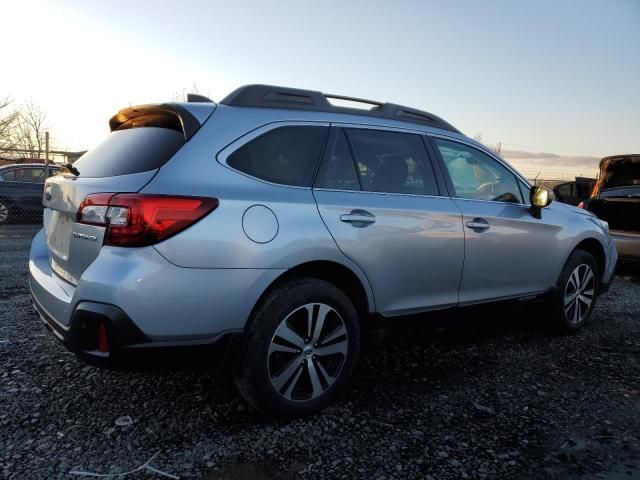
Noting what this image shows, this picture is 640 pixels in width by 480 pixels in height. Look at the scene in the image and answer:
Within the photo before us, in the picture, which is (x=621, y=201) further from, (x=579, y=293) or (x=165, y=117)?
(x=165, y=117)

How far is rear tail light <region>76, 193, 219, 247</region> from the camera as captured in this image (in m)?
2.17

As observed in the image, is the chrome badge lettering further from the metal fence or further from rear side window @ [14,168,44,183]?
rear side window @ [14,168,44,183]

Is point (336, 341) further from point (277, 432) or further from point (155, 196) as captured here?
point (155, 196)

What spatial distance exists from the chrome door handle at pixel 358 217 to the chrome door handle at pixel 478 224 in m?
0.85

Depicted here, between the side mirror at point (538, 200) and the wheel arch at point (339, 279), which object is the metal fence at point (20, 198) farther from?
the side mirror at point (538, 200)

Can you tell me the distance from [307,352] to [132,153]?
1.37 meters

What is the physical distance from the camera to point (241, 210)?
2340 millimetres

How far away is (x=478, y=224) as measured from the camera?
338 centimetres

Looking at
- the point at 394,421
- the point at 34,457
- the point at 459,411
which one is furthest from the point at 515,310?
the point at 34,457

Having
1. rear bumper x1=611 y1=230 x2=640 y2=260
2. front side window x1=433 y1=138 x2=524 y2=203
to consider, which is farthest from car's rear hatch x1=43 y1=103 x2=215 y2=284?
rear bumper x1=611 y1=230 x2=640 y2=260

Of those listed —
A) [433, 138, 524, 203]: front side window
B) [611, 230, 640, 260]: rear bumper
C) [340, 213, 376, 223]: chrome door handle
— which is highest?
[433, 138, 524, 203]: front side window

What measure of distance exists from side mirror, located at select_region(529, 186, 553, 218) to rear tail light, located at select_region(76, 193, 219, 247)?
266 cm

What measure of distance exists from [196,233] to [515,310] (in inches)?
106

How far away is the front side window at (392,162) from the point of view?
9.84ft
